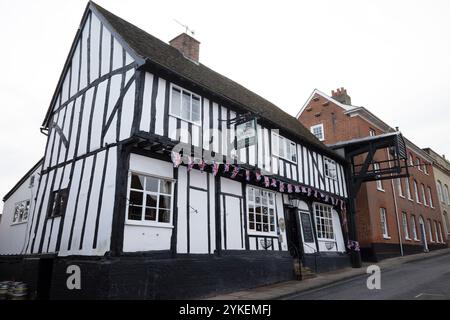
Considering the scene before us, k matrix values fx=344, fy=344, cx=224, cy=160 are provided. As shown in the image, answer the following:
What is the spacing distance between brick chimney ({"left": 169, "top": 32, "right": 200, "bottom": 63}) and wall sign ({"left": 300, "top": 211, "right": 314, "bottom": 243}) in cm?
860

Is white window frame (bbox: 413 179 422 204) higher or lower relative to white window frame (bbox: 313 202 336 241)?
higher

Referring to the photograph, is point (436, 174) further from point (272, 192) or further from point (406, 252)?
point (272, 192)

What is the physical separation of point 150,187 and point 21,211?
10.5 meters

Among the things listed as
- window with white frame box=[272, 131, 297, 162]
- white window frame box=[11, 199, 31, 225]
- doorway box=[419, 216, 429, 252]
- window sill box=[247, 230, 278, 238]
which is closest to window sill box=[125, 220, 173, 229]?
window sill box=[247, 230, 278, 238]

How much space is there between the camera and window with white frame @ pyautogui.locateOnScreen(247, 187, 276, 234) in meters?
12.5

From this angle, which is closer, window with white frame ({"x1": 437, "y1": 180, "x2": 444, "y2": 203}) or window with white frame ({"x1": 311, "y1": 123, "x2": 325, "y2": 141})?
window with white frame ({"x1": 311, "y1": 123, "x2": 325, "y2": 141})

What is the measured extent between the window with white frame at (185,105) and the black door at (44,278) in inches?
235

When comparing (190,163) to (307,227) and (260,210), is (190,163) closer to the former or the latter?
(260,210)

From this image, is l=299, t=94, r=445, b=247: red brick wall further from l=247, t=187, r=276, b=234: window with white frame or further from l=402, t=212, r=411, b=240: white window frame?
l=247, t=187, r=276, b=234: window with white frame

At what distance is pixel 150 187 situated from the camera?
31.2 feet

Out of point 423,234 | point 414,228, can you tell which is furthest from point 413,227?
point 423,234

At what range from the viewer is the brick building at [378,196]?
19891 millimetres
